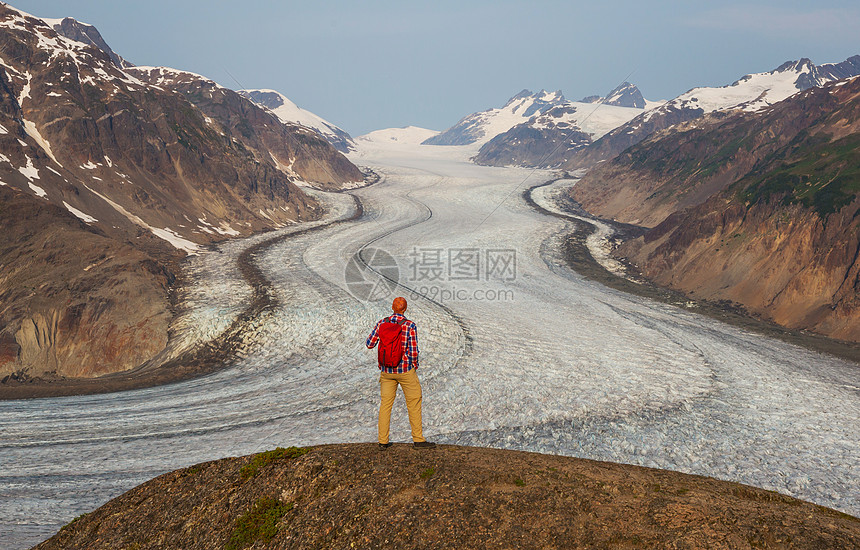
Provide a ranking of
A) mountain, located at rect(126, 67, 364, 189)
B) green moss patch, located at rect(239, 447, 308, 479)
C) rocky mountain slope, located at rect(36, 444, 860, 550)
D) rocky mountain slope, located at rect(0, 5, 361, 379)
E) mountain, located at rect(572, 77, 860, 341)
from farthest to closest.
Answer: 1. mountain, located at rect(126, 67, 364, 189)
2. mountain, located at rect(572, 77, 860, 341)
3. rocky mountain slope, located at rect(0, 5, 361, 379)
4. green moss patch, located at rect(239, 447, 308, 479)
5. rocky mountain slope, located at rect(36, 444, 860, 550)

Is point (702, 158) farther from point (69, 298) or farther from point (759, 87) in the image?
point (759, 87)

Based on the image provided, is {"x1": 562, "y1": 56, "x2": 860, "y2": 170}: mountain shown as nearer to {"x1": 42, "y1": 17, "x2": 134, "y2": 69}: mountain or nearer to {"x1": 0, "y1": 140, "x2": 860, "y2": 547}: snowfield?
{"x1": 42, "y1": 17, "x2": 134, "y2": 69}: mountain

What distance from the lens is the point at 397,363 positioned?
8.52 meters

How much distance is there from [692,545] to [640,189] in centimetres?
6645

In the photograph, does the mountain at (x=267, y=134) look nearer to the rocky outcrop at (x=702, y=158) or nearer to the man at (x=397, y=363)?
the rocky outcrop at (x=702, y=158)

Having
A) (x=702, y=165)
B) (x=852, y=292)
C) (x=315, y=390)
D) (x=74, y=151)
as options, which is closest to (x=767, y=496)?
(x=315, y=390)

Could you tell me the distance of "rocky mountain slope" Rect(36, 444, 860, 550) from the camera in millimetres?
6156

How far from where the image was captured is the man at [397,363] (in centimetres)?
850

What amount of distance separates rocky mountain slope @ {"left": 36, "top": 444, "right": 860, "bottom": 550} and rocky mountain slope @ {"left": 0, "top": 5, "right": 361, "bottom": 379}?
711 inches

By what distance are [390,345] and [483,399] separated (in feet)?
34.9

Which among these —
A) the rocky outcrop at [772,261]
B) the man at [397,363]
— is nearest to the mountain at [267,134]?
the rocky outcrop at [772,261]

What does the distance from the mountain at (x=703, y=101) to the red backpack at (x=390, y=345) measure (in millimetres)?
122664

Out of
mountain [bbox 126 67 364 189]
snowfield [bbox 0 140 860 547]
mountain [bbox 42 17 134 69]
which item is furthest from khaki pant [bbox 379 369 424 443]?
mountain [bbox 42 17 134 69]

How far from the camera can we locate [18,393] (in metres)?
19.3
